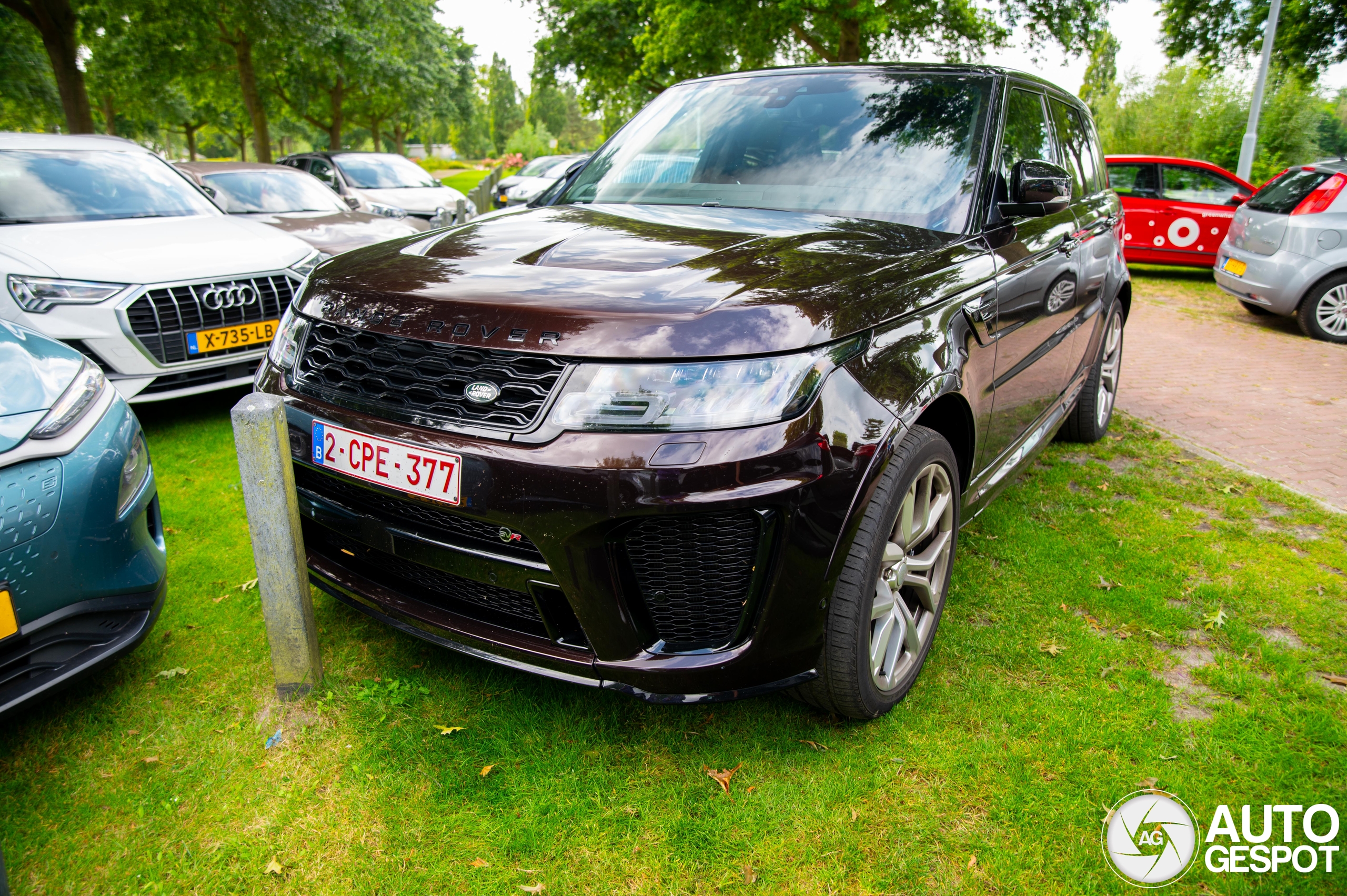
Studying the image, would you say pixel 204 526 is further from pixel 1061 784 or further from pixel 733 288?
pixel 1061 784

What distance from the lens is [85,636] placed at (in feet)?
7.20

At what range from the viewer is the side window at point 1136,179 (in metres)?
11.6

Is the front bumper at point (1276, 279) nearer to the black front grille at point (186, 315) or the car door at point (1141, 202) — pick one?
the car door at point (1141, 202)

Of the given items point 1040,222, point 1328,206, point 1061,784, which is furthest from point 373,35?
point 1061,784

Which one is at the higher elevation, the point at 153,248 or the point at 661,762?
the point at 153,248

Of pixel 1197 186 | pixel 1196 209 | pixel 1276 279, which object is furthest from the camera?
pixel 1197 186

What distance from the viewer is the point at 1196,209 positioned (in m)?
11.3

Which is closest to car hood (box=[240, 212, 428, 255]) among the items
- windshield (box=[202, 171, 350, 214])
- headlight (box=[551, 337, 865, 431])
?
windshield (box=[202, 171, 350, 214])

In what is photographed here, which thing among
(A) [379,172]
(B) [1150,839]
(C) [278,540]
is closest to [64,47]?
(A) [379,172]

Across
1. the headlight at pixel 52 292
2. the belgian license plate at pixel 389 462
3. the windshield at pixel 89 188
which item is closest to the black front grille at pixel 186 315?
the headlight at pixel 52 292

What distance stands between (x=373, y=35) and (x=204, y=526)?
68.3 ft

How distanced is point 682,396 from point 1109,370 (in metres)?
4.19

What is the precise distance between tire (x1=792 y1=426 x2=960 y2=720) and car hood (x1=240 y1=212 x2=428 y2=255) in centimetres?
494

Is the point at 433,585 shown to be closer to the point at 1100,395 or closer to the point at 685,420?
the point at 685,420
